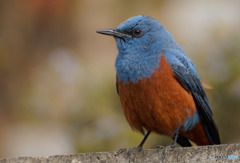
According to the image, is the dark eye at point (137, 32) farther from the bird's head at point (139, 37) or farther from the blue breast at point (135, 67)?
the blue breast at point (135, 67)

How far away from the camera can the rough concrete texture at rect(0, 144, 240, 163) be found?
352 centimetres

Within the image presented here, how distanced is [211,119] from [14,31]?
4.73 meters

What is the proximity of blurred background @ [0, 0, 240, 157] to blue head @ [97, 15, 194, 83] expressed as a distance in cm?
86

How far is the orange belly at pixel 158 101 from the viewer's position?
4621 millimetres

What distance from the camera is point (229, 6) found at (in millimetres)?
8453

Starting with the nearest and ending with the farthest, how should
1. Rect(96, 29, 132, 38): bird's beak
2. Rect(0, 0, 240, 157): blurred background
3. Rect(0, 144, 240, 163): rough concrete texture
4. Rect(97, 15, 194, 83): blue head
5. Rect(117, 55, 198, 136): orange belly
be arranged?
Rect(0, 144, 240, 163): rough concrete texture, Rect(117, 55, 198, 136): orange belly, Rect(97, 15, 194, 83): blue head, Rect(96, 29, 132, 38): bird's beak, Rect(0, 0, 240, 157): blurred background

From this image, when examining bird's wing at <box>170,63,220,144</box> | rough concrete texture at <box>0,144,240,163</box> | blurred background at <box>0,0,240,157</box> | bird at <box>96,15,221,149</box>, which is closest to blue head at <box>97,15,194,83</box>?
bird at <box>96,15,221,149</box>

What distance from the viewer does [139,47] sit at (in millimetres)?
4977

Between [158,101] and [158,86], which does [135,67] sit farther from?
[158,101]

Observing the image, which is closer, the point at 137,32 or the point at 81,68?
the point at 137,32

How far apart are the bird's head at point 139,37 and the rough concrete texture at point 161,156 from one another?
1382 mm

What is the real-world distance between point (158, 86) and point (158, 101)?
147 millimetres

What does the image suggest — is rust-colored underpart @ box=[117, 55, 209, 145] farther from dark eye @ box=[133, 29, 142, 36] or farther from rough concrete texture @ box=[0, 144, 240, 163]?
rough concrete texture @ box=[0, 144, 240, 163]

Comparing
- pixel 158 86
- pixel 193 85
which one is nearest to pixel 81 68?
pixel 193 85
